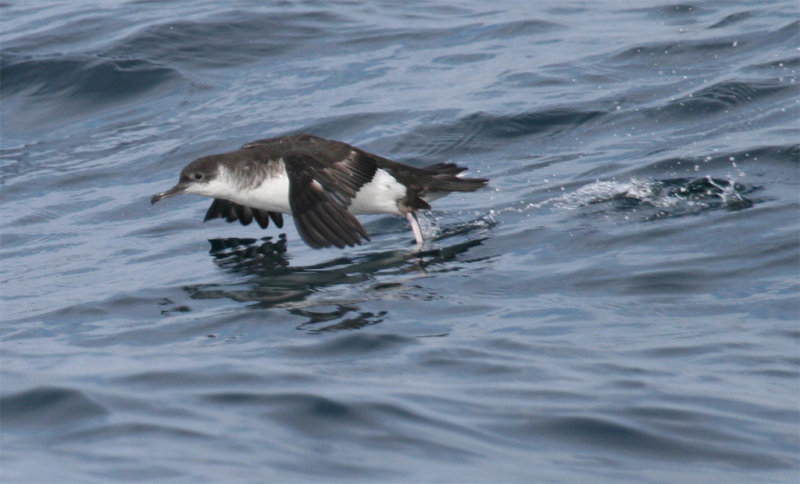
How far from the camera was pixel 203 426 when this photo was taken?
5.31m

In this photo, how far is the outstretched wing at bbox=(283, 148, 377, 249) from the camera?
8469 millimetres

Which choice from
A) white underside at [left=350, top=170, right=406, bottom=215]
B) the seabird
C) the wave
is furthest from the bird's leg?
the wave

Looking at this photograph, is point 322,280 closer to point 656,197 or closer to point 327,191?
point 327,191

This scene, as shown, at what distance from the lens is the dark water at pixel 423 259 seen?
521cm

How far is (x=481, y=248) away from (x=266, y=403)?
3.57 meters

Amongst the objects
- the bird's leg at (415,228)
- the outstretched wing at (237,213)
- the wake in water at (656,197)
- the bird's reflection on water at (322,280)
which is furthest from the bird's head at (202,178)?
the wake in water at (656,197)

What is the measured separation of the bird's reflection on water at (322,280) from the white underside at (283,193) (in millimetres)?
383

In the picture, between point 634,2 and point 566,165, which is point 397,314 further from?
point 634,2

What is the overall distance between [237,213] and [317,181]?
5.46 ft

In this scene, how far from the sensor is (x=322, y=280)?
8438 mm

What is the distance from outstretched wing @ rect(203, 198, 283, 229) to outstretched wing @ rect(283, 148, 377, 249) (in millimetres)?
1200

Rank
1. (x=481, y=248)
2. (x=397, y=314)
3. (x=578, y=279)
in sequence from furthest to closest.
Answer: (x=481, y=248) < (x=578, y=279) < (x=397, y=314)

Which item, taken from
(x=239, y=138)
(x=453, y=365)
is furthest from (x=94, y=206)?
(x=453, y=365)

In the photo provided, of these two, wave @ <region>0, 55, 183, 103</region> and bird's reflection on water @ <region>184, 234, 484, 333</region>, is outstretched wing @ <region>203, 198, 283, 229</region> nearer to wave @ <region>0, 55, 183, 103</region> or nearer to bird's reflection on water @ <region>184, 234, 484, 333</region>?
bird's reflection on water @ <region>184, 234, 484, 333</region>
